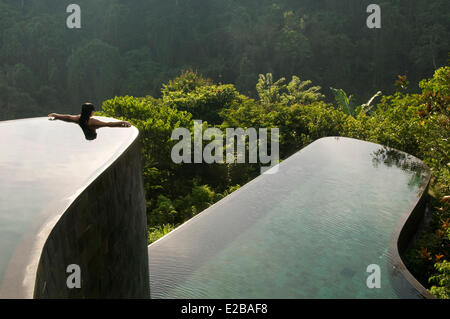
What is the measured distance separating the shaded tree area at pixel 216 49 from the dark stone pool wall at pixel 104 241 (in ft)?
109

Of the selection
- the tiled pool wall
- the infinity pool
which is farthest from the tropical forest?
the tiled pool wall

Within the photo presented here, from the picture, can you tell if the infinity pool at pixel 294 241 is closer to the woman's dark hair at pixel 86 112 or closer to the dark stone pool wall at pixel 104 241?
the dark stone pool wall at pixel 104 241

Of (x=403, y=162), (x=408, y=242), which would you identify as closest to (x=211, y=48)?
(x=403, y=162)

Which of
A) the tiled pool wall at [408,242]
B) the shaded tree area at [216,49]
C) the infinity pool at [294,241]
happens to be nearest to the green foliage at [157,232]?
the infinity pool at [294,241]

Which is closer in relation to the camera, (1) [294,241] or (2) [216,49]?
(1) [294,241]

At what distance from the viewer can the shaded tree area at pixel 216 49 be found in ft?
124

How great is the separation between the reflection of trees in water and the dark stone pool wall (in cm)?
574

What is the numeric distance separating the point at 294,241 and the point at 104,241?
3.06 m

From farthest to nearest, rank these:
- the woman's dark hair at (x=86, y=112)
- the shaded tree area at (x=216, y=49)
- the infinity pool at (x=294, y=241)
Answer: the shaded tree area at (x=216, y=49) → the woman's dark hair at (x=86, y=112) → the infinity pool at (x=294, y=241)

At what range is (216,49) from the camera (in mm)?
43312

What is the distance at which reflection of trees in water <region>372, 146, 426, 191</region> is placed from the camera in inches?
313

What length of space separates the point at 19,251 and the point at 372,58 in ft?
139

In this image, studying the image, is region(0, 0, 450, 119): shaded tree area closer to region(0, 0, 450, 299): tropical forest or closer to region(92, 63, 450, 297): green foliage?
region(0, 0, 450, 299): tropical forest

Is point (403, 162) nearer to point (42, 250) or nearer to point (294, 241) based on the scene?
point (294, 241)
